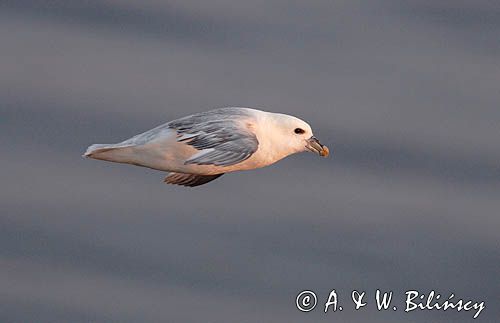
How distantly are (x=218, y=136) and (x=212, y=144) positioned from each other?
0.39ft

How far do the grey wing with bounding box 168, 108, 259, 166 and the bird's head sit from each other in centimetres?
33

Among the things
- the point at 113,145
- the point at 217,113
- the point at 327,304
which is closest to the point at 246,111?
the point at 217,113

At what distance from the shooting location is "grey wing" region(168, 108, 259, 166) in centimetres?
1210

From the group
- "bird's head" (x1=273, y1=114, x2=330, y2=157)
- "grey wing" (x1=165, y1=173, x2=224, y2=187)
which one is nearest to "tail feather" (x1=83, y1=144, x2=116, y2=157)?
"grey wing" (x1=165, y1=173, x2=224, y2=187)

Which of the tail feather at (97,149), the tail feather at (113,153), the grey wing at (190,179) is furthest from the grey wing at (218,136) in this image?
the grey wing at (190,179)

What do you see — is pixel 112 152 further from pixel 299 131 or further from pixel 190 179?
pixel 299 131

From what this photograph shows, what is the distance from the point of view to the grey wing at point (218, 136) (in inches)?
476

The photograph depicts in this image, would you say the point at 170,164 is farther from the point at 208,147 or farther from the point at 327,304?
the point at 327,304

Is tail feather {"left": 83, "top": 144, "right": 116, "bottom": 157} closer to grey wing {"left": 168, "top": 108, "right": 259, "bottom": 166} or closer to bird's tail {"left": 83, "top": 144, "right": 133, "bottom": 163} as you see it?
bird's tail {"left": 83, "top": 144, "right": 133, "bottom": 163}

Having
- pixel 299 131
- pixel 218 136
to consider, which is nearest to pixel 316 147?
pixel 299 131

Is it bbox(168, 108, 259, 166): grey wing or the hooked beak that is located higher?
the hooked beak

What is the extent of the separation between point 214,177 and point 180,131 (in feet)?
3.67

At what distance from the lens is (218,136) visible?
40.5ft

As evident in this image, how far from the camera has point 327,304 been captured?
550 inches
